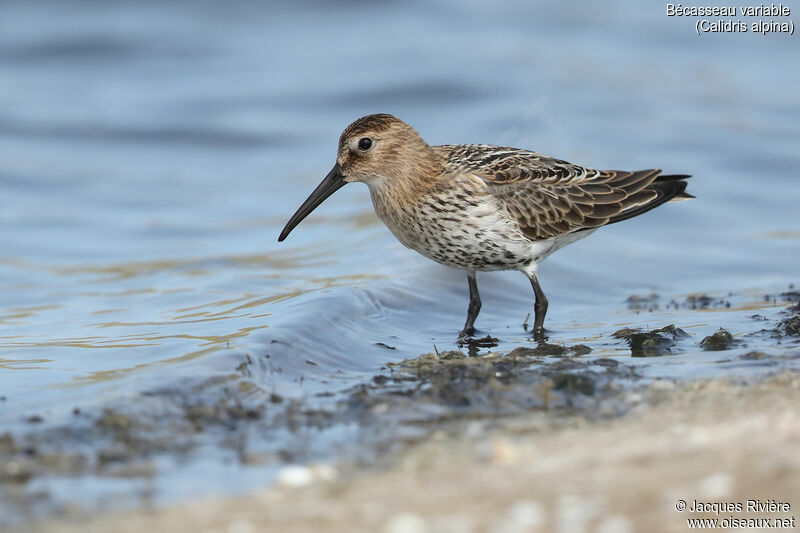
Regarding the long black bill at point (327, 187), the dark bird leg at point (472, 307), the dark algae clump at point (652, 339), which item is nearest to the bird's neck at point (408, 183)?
the long black bill at point (327, 187)

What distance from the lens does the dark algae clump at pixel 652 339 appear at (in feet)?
25.9

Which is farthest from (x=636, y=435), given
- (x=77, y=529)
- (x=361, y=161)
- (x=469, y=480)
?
(x=361, y=161)

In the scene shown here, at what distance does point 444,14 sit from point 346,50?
93.8 inches

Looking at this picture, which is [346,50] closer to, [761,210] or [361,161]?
[761,210]

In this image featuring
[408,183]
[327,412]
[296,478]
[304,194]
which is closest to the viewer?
[296,478]

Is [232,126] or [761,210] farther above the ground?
[232,126]

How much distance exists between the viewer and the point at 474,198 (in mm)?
8789

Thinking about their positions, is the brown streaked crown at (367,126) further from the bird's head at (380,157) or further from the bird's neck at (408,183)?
the bird's neck at (408,183)

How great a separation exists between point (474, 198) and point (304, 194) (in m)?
5.96

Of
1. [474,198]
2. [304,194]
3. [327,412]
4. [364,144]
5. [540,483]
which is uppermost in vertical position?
[364,144]

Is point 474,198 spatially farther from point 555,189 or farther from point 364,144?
point 364,144

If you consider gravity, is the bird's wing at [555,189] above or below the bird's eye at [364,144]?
below

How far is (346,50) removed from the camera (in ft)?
64.1

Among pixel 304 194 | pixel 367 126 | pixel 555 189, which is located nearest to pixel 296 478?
pixel 367 126
